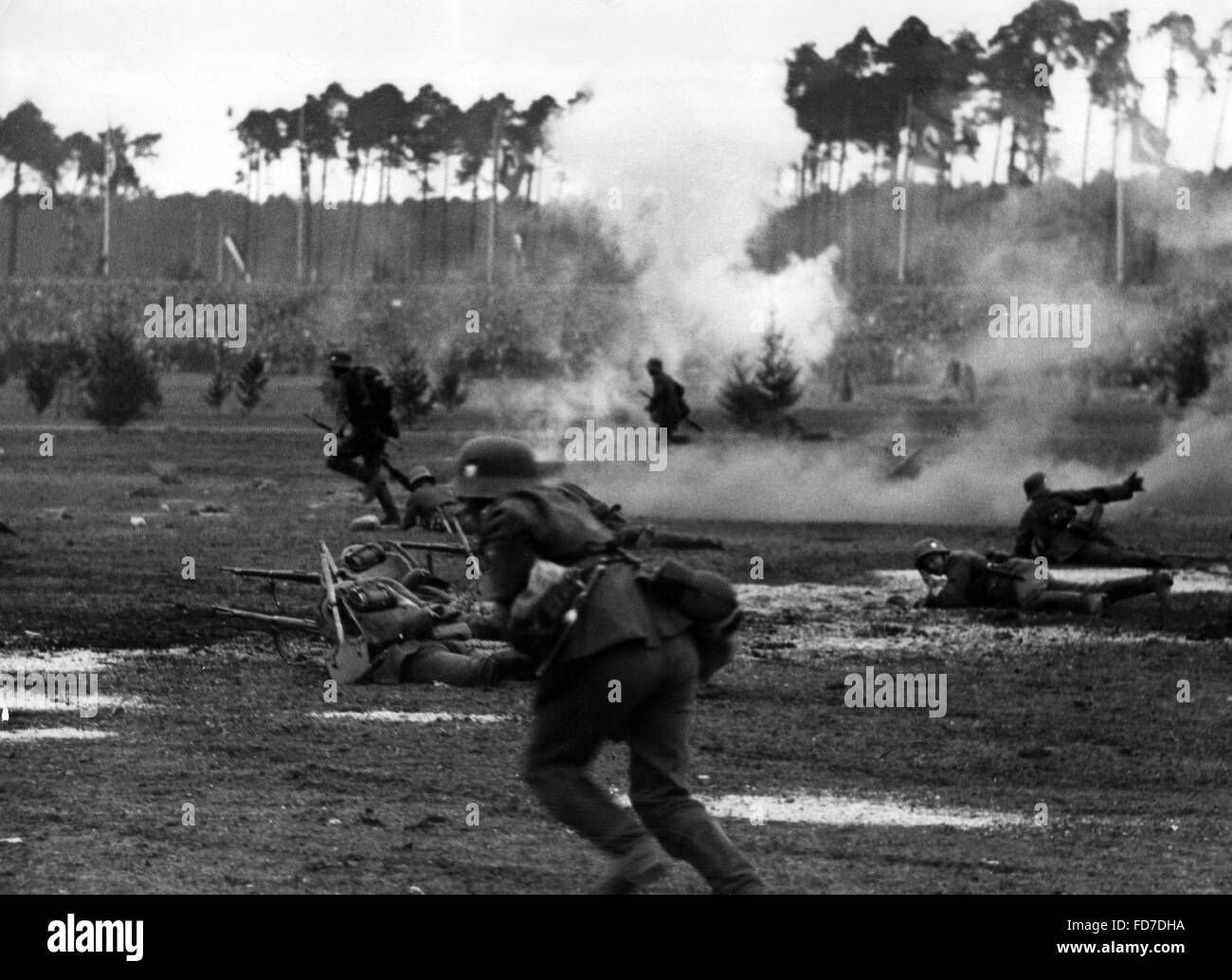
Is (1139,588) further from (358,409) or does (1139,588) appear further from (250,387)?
(250,387)

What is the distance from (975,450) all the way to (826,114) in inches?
1071

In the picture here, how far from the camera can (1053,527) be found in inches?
685

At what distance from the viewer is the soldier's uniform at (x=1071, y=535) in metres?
17.2

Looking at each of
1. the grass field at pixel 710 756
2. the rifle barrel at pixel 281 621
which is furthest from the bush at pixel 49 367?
the rifle barrel at pixel 281 621

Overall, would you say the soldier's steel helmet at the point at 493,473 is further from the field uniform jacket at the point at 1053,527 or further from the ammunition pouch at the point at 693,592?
the field uniform jacket at the point at 1053,527

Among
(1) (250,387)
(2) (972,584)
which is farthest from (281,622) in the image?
(1) (250,387)

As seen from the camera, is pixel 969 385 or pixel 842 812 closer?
pixel 842 812

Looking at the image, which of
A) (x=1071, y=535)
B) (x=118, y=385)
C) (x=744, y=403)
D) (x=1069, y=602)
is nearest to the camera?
(x=1069, y=602)

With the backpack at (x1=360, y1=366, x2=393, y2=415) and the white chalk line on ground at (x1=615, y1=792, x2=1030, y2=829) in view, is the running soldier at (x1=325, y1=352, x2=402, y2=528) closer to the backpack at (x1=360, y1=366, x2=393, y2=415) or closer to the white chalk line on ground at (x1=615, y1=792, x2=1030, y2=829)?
the backpack at (x1=360, y1=366, x2=393, y2=415)

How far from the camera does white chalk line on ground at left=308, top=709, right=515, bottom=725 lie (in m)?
11.0

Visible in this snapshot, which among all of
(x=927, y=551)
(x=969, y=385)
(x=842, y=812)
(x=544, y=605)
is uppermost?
(x=969, y=385)

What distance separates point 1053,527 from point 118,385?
23409mm

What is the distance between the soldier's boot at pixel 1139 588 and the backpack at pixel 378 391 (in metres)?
7.38
